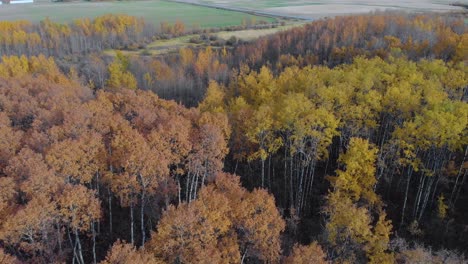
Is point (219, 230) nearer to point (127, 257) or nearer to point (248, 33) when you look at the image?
point (127, 257)

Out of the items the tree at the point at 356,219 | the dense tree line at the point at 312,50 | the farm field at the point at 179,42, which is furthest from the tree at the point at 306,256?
the farm field at the point at 179,42

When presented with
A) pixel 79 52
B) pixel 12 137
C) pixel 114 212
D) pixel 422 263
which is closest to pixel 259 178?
pixel 114 212

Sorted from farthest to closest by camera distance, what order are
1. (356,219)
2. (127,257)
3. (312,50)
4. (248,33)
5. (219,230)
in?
(248,33) < (312,50) < (219,230) < (356,219) < (127,257)

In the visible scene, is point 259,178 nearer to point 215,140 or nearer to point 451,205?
point 215,140

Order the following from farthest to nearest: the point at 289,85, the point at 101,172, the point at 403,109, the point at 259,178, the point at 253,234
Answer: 1. the point at 289,85
2. the point at 259,178
3. the point at 403,109
4. the point at 101,172
5. the point at 253,234

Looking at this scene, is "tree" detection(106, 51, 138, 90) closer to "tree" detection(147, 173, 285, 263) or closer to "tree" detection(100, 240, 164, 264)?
"tree" detection(147, 173, 285, 263)

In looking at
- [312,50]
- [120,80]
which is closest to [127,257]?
[120,80]

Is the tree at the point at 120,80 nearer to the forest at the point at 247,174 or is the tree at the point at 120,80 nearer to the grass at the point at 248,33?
the forest at the point at 247,174

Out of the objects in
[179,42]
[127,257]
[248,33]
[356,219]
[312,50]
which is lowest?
[356,219]
